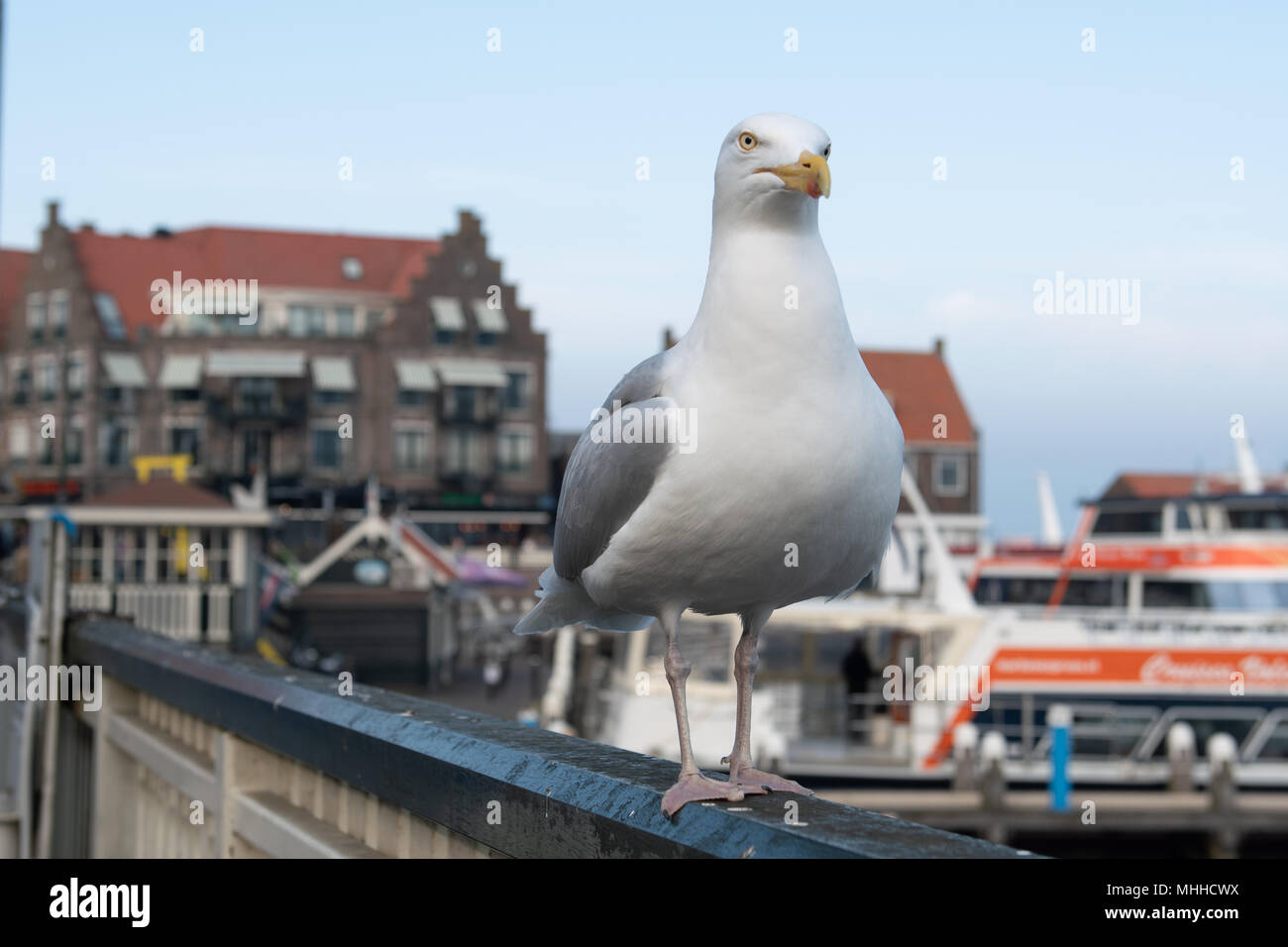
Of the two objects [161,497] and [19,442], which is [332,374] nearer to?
[19,442]

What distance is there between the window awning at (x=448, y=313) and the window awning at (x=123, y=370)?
34.2 feet

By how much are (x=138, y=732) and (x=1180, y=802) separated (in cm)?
1573

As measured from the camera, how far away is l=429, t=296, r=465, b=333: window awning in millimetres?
51656

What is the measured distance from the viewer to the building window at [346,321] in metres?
53.3

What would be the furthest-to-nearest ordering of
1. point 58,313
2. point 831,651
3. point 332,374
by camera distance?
point 58,313 → point 332,374 → point 831,651

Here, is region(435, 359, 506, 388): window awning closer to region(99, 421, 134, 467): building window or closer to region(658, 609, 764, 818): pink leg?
region(99, 421, 134, 467): building window

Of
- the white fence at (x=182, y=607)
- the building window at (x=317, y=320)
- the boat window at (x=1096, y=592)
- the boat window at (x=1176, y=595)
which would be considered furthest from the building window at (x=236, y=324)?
the boat window at (x=1176, y=595)

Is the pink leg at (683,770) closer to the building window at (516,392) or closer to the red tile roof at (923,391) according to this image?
the red tile roof at (923,391)

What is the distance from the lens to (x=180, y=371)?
163 feet

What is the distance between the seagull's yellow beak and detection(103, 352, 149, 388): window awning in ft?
166

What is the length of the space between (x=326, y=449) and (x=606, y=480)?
49588 millimetres

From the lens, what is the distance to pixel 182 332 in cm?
5059

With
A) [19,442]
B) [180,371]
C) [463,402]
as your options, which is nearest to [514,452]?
[463,402]

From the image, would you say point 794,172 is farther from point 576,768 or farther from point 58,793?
point 58,793
